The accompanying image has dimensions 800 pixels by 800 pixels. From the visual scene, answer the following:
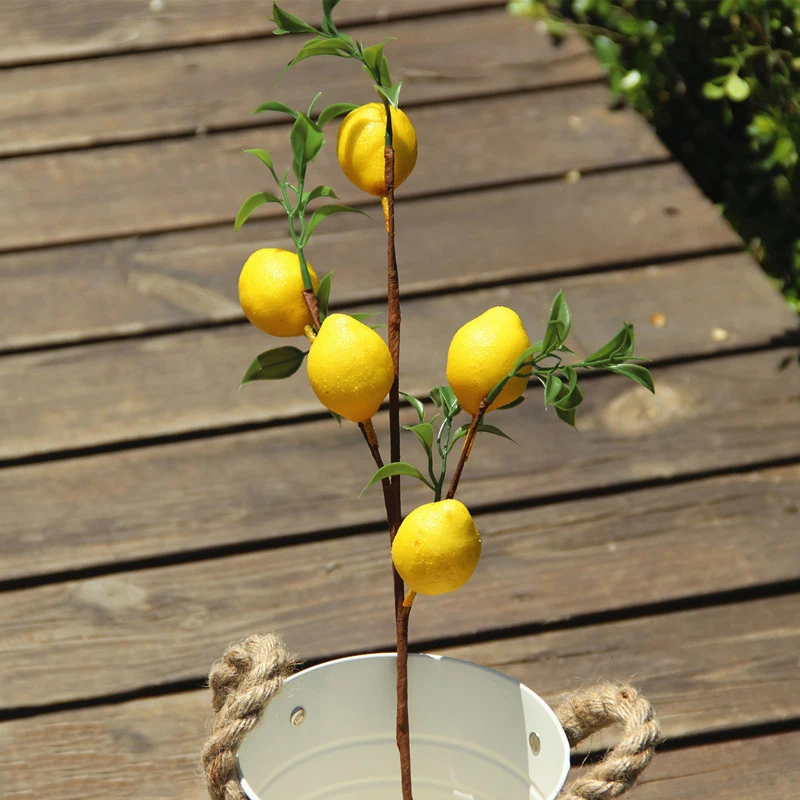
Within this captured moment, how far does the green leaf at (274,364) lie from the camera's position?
60 centimetres

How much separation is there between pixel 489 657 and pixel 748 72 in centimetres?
107

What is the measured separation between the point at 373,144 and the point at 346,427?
0.74 meters

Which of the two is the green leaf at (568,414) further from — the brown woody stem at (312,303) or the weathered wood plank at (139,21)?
the weathered wood plank at (139,21)

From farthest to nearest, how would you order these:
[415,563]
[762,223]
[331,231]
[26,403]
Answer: [762,223]
[331,231]
[26,403]
[415,563]

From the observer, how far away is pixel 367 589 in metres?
1.14

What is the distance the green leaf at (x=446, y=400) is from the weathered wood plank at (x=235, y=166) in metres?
0.99

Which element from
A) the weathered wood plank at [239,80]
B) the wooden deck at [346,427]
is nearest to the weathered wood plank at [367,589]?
the wooden deck at [346,427]

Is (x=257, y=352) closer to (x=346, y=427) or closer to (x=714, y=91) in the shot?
(x=346, y=427)

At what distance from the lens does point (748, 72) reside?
1.66m

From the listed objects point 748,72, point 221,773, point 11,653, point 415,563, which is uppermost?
point 415,563

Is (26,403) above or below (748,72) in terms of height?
below

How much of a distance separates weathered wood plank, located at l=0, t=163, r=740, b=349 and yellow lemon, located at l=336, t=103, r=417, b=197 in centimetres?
85

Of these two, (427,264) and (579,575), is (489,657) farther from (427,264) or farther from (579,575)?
(427,264)

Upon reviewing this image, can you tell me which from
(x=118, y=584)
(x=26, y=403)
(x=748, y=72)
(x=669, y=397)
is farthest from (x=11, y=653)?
(x=748, y=72)
